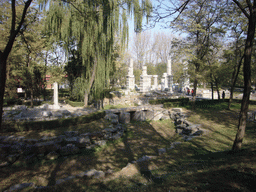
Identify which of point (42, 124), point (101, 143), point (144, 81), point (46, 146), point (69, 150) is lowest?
point (101, 143)

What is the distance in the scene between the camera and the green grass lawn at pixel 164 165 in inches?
Result: 144

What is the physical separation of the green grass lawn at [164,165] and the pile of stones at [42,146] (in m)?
0.42

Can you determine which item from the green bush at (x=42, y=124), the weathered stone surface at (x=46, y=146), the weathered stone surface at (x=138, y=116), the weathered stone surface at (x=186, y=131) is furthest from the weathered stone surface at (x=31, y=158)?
the weathered stone surface at (x=138, y=116)

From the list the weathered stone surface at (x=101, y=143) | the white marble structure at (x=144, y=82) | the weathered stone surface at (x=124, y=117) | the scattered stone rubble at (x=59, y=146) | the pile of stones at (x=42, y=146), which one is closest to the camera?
the scattered stone rubble at (x=59, y=146)

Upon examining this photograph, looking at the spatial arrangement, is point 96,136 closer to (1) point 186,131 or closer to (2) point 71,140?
(2) point 71,140

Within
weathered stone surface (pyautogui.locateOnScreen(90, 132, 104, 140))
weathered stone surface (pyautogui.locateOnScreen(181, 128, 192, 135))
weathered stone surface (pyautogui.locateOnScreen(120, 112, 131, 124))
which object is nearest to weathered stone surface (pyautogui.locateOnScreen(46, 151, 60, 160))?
weathered stone surface (pyautogui.locateOnScreen(90, 132, 104, 140))

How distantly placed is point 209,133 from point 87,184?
777 cm

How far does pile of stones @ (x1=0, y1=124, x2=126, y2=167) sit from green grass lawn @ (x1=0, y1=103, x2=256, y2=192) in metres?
0.42

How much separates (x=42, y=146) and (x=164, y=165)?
5743mm

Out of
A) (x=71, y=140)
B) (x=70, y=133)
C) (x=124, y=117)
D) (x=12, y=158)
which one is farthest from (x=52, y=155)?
(x=124, y=117)

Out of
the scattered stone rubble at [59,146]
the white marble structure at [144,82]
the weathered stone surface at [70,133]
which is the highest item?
the white marble structure at [144,82]

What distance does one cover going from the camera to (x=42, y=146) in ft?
25.1

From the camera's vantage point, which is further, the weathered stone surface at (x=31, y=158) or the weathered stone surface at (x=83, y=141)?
the weathered stone surface at (x=83, y=141)

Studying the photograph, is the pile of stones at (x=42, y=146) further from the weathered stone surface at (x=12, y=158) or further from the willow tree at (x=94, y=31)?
the willow tree at (x=94, y=31)
